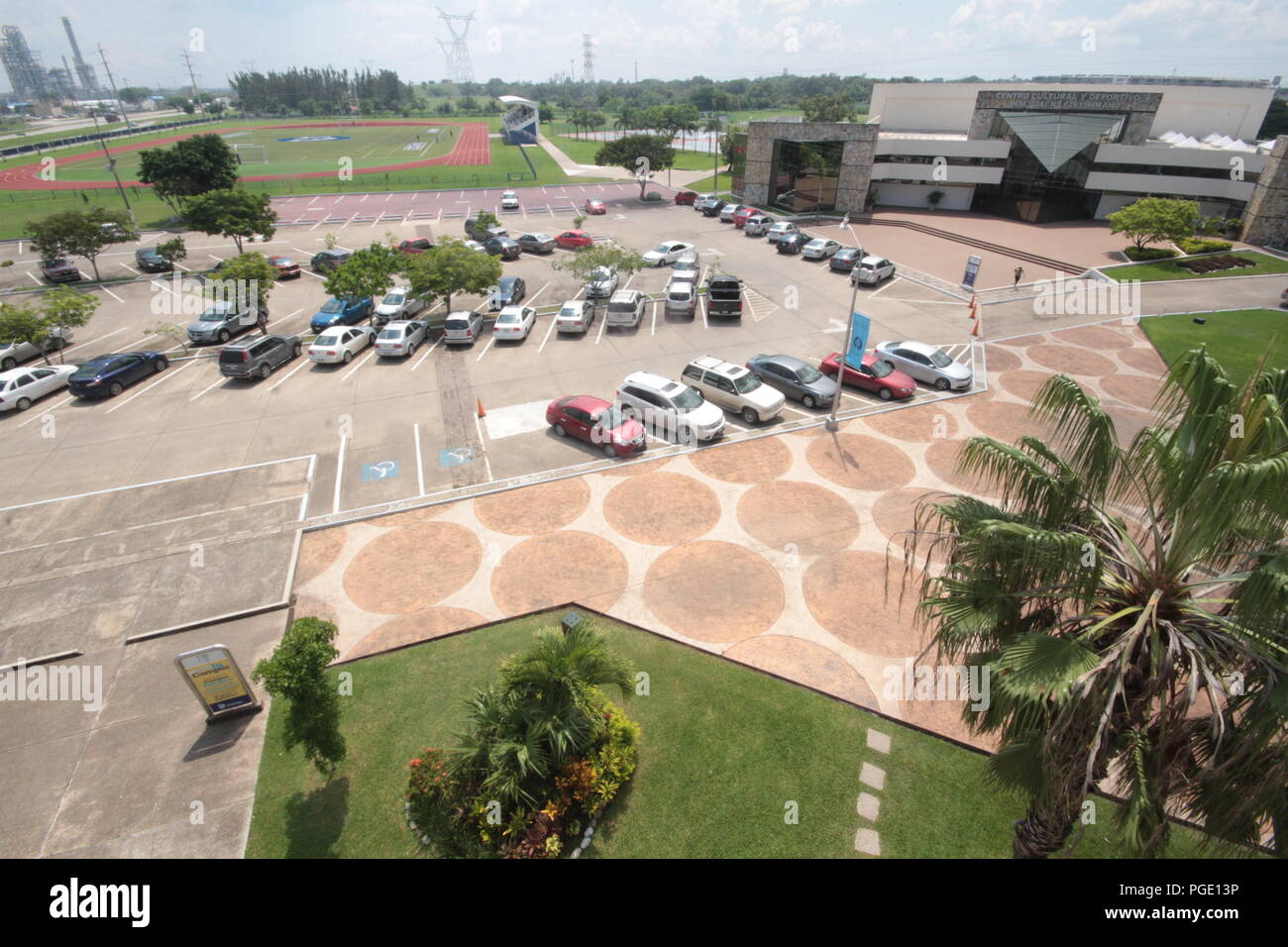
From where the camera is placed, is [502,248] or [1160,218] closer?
[1160,218]

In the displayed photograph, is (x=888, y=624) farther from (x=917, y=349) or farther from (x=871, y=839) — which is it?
(x=917, y=349)

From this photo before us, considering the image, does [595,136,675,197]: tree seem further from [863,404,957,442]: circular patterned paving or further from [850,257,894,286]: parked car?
[863,404,957,442]: circular patterned paving

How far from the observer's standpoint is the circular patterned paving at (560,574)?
46.6 ft

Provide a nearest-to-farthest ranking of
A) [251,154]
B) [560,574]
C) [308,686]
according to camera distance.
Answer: [308,686] < [560,574] < [251,154]

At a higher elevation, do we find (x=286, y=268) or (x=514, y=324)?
(x=286, y=268)

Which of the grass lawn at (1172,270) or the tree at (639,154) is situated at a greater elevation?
the tree at (639,154)

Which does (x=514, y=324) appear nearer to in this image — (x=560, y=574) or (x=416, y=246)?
(x=416, y=246)

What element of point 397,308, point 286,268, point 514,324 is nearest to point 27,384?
point 397,308

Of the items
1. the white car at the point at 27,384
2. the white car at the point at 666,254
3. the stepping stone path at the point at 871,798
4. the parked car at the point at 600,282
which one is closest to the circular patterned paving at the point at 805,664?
the stepping stone path at the point at 871,798

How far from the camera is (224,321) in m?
30.0

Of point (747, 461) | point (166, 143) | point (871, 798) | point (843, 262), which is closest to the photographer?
point (871, 798)

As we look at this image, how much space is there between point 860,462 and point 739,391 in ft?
16.0

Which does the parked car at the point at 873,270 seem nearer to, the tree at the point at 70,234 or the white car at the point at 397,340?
the white car at the point at 397,340

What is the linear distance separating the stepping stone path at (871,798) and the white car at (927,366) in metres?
16.7
